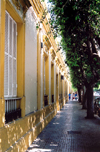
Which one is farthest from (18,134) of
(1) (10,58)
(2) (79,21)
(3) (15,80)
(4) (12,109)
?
(2) (79,21)

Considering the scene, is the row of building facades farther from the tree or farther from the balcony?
the tree

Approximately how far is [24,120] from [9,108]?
1.35 meters

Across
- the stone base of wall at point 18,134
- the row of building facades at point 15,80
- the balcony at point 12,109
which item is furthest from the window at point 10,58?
the stone base of wall at point 18,134

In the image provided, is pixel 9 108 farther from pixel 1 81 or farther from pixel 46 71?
pixel 46 71

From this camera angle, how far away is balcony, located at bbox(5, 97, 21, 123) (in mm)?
6059

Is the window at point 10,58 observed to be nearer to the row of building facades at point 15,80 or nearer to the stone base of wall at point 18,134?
the row of building facades at point 15,80

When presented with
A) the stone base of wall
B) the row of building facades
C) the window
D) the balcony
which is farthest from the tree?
the stone base of wall

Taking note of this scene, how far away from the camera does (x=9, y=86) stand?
22.1 feet

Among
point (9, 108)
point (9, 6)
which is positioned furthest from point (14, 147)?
point (9, 6)

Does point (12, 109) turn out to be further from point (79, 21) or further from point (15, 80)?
point (79, 21)

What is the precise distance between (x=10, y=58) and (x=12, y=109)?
1519 millimetres

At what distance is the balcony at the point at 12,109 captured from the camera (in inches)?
239

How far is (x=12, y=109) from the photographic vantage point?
21.8 ft

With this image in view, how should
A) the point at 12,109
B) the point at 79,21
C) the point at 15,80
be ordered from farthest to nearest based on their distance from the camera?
the point at 79,21
the point at 15,80
the point at 12,109
